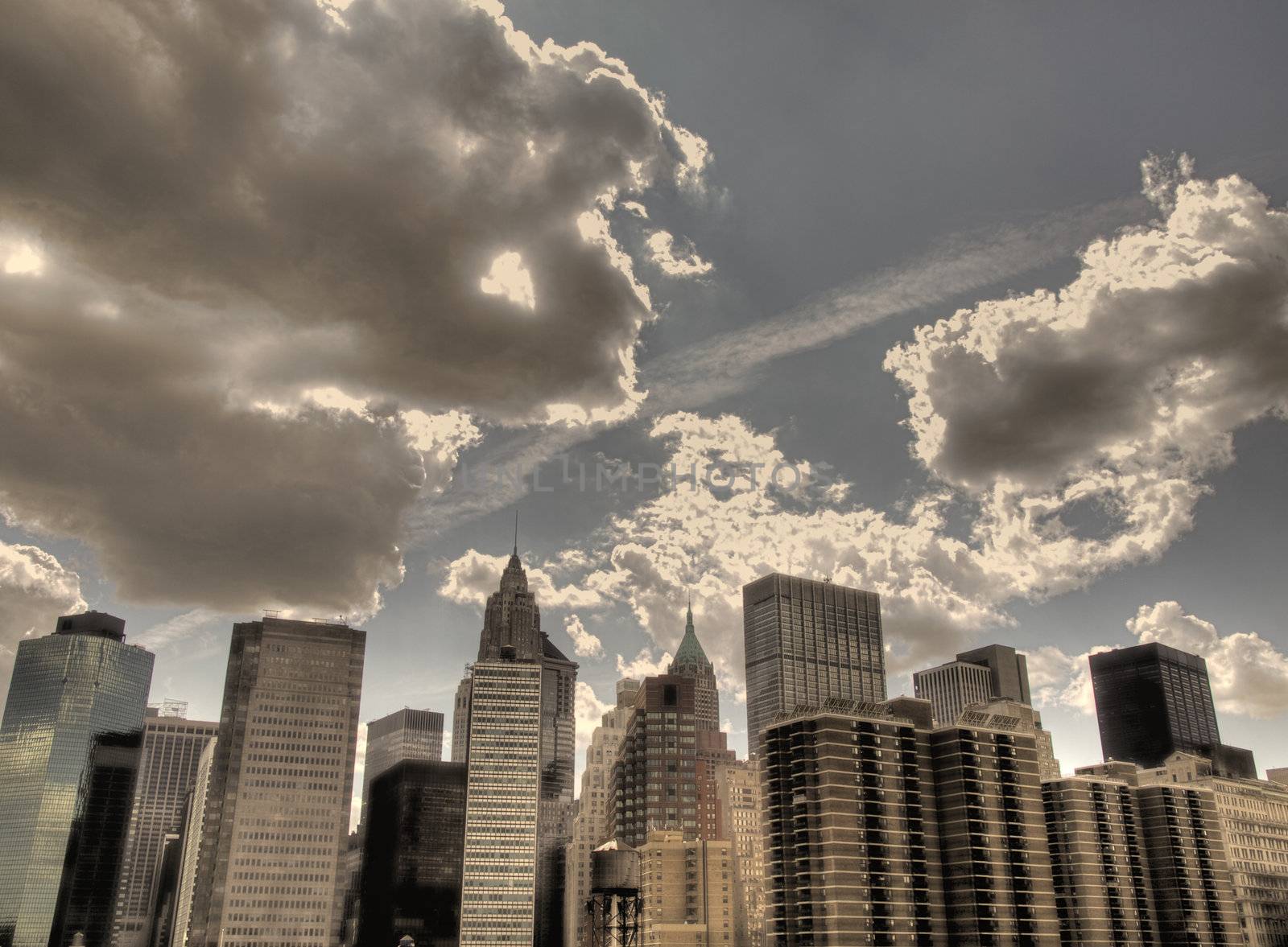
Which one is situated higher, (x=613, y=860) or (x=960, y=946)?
(x=613, y=860)

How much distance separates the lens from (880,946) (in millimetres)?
183875

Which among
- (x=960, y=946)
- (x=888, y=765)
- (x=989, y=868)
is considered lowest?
(x=960, y=946)

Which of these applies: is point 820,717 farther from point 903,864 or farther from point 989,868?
point 989,868

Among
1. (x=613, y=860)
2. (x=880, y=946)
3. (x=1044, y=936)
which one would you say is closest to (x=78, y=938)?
(x=613, y=860)

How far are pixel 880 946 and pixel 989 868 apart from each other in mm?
27844

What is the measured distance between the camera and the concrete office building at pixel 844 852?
607 feet

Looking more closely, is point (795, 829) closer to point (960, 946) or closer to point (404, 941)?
point (960, 946)

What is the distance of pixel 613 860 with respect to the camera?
181 metres

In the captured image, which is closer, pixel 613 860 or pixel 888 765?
pixel 613 860

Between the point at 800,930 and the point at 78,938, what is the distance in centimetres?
12344

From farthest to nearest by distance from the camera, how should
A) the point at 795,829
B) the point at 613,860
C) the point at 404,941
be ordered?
the point at 795,829 < the point at 613,860 < the point at 404,941

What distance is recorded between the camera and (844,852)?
187750mm

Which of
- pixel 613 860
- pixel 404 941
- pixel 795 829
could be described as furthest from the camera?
pixel 795 829

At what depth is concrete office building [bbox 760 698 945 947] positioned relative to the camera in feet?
607
